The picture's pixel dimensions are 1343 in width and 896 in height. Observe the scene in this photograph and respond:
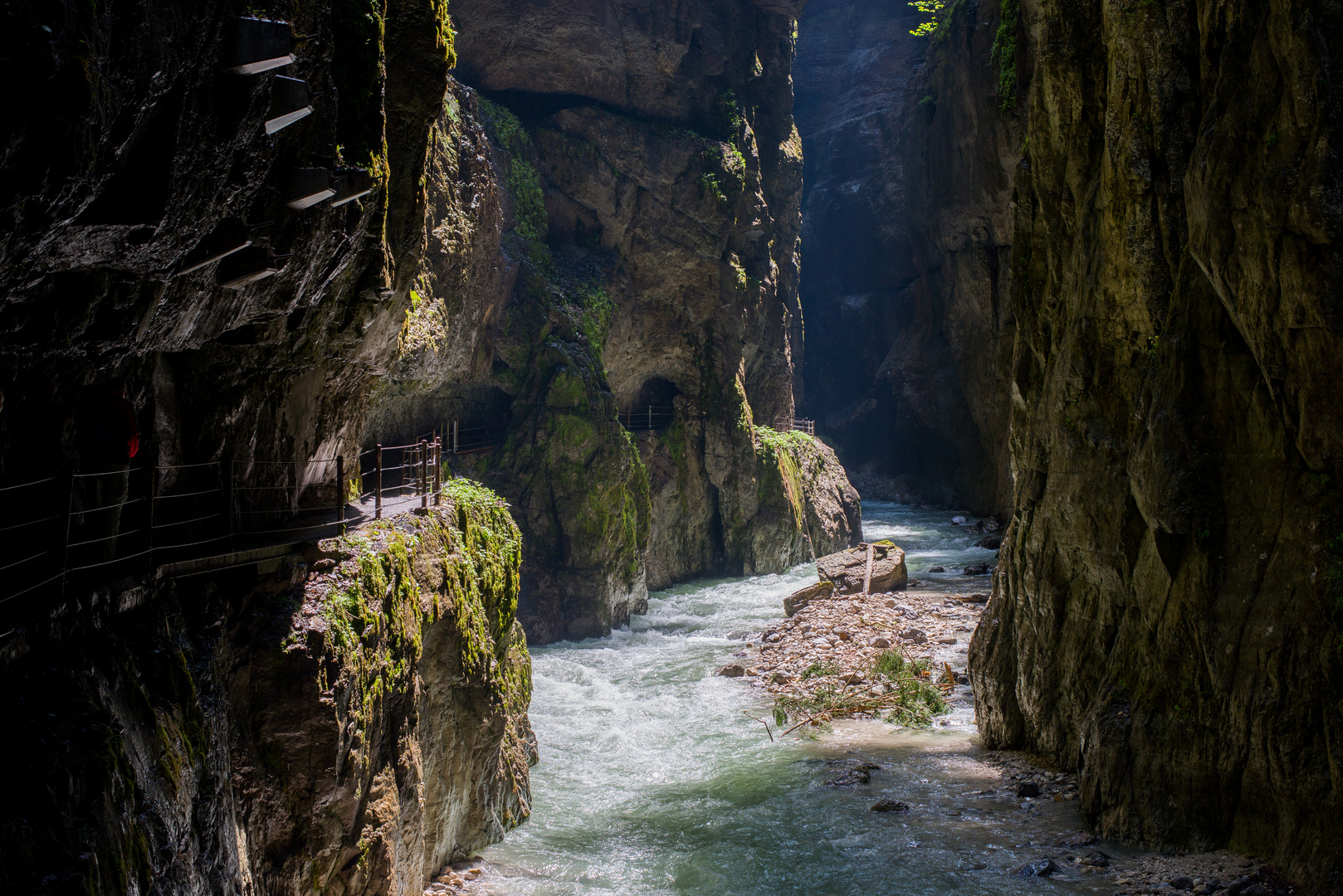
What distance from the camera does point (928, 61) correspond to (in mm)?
37094

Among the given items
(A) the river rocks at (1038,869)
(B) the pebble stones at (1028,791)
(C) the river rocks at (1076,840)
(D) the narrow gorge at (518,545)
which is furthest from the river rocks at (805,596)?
(A) the river rocks at (1038,869)

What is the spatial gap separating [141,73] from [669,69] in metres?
27.4

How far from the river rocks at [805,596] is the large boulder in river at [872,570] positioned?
1.08 feet

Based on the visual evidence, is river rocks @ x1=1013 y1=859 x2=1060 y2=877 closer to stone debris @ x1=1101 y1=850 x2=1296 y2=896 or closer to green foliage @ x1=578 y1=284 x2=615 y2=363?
stone debris @ x1=1101 y1=850 x2=1296 y2=896

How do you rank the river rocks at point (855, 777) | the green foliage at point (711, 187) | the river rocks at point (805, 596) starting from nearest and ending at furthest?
the river rocks at point (855, 777)
the river rocks at point (805, 596)
the green foliage at point (711, 187)

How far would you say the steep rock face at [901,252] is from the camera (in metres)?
31.2

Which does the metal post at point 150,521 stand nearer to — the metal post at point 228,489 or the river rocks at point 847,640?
the metal post at point 228,489

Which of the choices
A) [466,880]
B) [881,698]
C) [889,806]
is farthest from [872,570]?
[466,880]

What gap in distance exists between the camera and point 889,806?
1036cm

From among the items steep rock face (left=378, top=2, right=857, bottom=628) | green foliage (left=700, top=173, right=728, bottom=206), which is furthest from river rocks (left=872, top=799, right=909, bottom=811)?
green foliage (left=700, top=173, right=728, bottom=206)

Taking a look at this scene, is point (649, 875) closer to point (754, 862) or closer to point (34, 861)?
point (754, 862)

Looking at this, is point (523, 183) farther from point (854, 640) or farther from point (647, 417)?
point (854, 640)

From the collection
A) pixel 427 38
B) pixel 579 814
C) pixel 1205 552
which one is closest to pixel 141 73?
pixel 427 38

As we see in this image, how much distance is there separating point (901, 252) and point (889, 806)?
41438 mm
